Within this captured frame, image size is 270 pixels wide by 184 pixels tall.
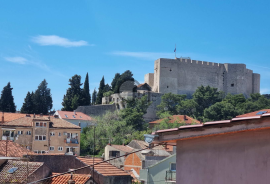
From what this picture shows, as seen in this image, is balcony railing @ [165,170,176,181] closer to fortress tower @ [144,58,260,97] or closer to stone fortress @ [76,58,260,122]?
stone fortress @ [76,58,260,122]

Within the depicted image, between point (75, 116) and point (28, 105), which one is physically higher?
point (28, 105)

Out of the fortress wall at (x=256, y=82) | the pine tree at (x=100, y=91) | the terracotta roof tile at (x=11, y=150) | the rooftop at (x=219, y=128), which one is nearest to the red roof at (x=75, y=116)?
the pine tree at (x=100, y=91)

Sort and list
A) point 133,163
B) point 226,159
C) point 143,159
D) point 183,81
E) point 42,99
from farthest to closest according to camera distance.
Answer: point 183,81 → point 42,99 → point 133,163 → point 143,159 → point 226,159

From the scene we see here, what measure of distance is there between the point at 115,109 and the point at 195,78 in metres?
15.3

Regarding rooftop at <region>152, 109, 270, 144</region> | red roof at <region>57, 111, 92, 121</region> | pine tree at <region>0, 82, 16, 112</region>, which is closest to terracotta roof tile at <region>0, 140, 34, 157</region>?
rooftop at <region>152, 109, 270, 144</region>

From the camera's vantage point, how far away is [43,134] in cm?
3725

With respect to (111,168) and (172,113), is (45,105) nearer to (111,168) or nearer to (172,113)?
(172,113)

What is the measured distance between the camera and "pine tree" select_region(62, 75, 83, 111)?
198 feet

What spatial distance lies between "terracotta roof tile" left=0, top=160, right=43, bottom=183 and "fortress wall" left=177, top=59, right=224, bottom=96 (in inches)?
2071

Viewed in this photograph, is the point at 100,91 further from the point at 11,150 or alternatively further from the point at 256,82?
the point at 11,150

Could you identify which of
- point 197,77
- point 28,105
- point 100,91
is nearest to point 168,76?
point 197,77

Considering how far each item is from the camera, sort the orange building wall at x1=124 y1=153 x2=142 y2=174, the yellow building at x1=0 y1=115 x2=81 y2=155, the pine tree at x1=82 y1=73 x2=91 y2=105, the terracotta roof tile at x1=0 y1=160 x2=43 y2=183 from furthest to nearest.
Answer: the pine tree at x1=82 y1=73 x2=91 y2=105 → the yellow building at x1=0 y1=115 x2=81 y2=155 → the orange building wall at x1=124 y1=153 x2=142 y2=174 → the terracotta roof tile at x1=0 y1=160 x2=43 y2=183

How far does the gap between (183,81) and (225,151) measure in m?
61.3

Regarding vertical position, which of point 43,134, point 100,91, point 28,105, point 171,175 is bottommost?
point 171,175
